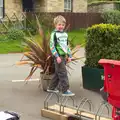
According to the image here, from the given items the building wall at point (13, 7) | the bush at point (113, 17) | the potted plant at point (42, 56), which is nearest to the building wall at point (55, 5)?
the building wall at point (13, 7)

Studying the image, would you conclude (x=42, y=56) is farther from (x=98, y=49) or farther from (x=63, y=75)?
(x=98, y=49)

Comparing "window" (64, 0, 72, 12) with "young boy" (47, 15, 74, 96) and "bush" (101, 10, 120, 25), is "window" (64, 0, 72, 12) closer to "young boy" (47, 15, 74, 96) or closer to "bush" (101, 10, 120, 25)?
"bush" (101, 10, 120, 25)

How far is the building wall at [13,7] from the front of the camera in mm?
30078

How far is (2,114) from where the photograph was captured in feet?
14.5

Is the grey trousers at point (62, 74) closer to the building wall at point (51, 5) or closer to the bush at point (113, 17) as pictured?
the bush at point (113, 17)

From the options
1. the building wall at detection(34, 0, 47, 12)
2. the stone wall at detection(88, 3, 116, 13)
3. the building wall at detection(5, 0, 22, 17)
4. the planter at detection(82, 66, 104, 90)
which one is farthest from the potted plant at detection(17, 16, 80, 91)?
the stone wall at detection(88, 3, 116, 13)

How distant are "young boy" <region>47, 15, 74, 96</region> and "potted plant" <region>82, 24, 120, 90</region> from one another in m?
0.75

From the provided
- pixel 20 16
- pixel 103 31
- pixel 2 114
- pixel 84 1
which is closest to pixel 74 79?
pixel 103 31

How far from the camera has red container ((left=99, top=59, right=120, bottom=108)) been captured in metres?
4.47

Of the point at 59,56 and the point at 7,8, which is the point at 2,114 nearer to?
the point at 59,56

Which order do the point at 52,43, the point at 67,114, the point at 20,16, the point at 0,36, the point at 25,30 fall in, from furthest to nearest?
the point at 20,16
the point at 25,30
the point at 0,36
the point at 52,43
the point at 67,114

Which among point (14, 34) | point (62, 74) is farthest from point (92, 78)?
point (14, 34)

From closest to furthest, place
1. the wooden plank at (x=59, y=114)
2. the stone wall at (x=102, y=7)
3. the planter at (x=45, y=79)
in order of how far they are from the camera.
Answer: the wooden plank at (x=59, y=114) < the planter at (x=45, y=79) < the stone wall at (x=102, y=7)

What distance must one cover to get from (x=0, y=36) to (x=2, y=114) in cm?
1916
